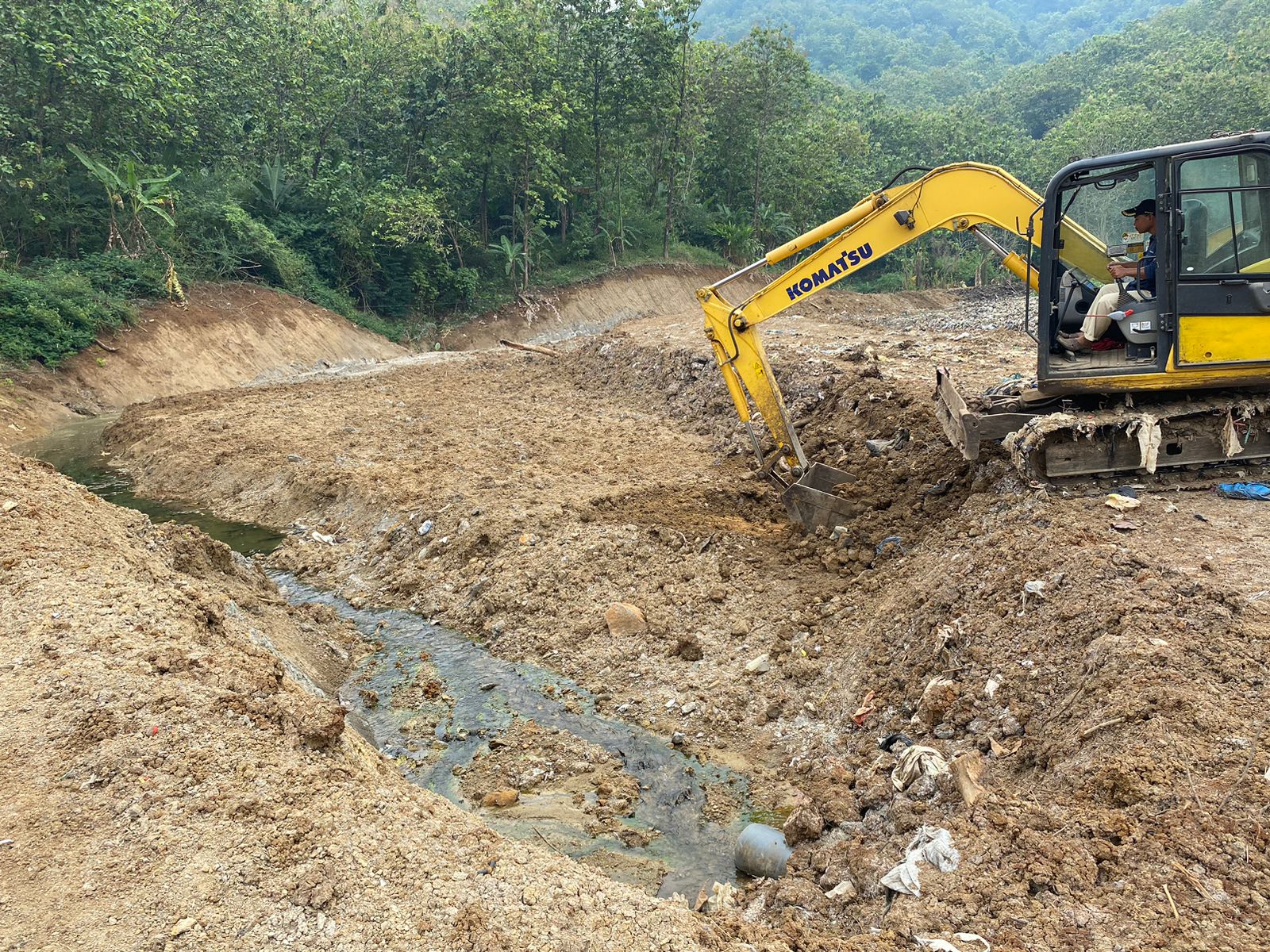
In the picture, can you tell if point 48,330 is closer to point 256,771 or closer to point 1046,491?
point 256,771

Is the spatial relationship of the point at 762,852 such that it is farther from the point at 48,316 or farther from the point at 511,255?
the point at 511,255

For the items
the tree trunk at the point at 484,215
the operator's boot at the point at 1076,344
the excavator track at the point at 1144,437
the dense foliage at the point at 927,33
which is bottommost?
the excavator track at the point at 1144,437

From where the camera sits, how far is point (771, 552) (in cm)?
897

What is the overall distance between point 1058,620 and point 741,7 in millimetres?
185551

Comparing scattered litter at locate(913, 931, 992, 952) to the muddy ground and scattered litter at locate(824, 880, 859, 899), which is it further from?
scattered litter at locate(824, 880, 859, 899)

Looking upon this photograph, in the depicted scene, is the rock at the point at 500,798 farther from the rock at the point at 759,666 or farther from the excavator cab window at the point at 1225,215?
the excavator cab window at the point at 1225,215

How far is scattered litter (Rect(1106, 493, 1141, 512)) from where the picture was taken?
6.92m

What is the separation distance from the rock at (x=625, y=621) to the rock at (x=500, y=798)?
2220 millimetres

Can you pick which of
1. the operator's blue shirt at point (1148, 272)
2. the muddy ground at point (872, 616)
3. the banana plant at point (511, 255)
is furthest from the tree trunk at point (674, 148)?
the operator's blue shirt at point (1148, 272)

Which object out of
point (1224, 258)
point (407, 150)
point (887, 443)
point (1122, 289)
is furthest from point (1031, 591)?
point (407, 150)

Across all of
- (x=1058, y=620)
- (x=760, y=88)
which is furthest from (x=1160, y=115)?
(x=1058, y=620)

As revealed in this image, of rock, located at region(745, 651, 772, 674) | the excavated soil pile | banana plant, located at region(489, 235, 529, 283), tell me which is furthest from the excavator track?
banana plant, located at region(489, 235, 529, 283)

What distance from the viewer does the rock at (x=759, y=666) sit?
7340 millimetres

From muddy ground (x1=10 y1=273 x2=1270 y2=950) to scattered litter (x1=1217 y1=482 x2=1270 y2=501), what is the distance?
0.45ft
